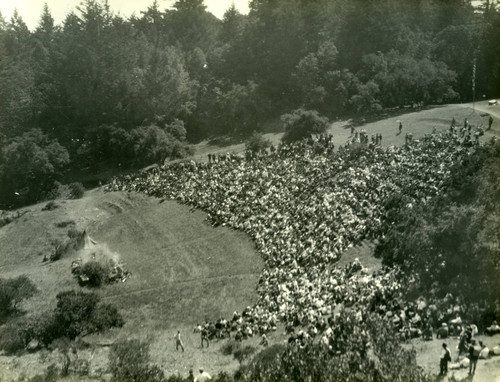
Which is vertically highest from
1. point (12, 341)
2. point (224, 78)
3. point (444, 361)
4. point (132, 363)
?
point (224, 78)

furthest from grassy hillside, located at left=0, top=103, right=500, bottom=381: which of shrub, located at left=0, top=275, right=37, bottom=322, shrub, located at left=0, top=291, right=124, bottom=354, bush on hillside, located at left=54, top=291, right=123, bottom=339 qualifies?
shrub, located at left=0, top=291, right=124, bottom=354

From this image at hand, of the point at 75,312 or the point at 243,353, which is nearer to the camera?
the point at 243,353

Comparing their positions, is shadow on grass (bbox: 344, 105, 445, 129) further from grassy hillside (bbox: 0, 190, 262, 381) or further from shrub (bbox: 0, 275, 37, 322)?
shrub (bbox: 0, 275, 37, 322)

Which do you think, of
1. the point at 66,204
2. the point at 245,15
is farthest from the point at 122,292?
the point at 245,15

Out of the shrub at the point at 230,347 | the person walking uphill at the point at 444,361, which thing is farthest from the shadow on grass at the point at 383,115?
the person walking uphill at the point at 444,361

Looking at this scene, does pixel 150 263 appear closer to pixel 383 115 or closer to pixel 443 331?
pixel 443 331

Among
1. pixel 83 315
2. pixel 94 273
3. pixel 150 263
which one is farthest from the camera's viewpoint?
pixel 150 263

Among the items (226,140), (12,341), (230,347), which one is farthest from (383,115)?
(12,341)
